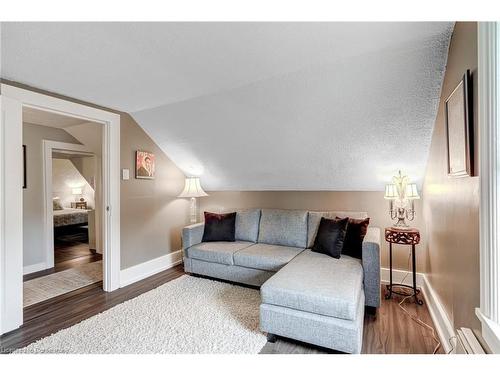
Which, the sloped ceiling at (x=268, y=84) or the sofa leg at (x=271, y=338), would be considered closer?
the sloped ceiling at (x=268, y=84)

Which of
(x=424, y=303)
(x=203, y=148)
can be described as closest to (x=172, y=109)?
(x=203, y=148)

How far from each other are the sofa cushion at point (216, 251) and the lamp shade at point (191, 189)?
29.5 inches

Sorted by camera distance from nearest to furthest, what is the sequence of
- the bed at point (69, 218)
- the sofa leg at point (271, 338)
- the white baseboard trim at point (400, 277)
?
the sofa leg at point (271, 338)
the white baseboard trim at point (400, 277)
the bed at point (69, 218)

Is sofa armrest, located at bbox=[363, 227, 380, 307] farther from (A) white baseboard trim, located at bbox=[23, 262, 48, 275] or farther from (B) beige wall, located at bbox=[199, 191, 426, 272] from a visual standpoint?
(A) white baseboard trim, located at bbox=[23, 262, 48, 275]

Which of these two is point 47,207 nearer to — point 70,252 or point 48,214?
point 48,214

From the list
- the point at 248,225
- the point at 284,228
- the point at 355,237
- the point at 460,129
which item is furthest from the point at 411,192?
the point at 248,225

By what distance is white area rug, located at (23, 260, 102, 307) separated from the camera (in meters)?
2.62

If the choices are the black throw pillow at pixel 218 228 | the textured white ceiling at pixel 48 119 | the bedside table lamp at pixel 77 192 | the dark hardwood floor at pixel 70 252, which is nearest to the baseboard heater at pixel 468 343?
the black throw pillow at pixel 218 228

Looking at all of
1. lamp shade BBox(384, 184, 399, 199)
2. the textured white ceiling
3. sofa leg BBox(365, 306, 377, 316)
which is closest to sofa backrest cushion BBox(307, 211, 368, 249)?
lamp shade BBox(384, 184, 399, 199)

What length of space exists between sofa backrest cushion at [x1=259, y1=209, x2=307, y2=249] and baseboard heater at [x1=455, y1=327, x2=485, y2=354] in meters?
1.76

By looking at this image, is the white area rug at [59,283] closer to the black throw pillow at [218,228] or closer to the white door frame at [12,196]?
the white door frame at [12,196]

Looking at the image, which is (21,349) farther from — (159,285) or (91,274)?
(91,274)

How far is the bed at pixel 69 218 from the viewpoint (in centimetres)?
517

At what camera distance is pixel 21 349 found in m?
1.74
